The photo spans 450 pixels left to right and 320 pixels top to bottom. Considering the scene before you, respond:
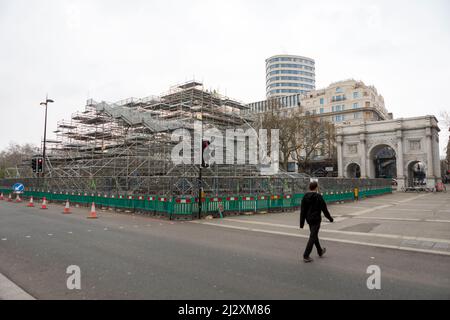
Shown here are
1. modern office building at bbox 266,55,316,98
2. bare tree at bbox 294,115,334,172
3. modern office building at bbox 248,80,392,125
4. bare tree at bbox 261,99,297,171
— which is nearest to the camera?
bare tree at bbox 261,99,297,171

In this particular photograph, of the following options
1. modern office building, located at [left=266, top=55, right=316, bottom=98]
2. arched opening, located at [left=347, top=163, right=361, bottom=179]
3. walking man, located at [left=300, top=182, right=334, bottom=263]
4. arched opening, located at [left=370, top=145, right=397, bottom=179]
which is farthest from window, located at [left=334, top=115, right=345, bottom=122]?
walking man, located at [left=300, top=182, right=334, bottom=263]

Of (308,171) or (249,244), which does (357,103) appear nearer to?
(308,171)

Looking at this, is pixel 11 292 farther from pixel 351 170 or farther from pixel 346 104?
pixel 346 104

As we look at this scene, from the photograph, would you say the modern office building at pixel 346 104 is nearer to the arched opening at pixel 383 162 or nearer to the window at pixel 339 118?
the window at pixel 339 118

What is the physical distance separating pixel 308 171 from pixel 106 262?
223ft

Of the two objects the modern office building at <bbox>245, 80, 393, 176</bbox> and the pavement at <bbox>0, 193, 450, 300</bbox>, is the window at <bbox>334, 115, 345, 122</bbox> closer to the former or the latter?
the modern office building at <bbox>245, 80, 393, 176</bbox>

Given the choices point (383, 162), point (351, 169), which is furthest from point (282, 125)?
point (383, 162)

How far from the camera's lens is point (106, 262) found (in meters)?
6.70

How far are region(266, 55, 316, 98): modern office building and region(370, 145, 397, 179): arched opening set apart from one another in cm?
6023

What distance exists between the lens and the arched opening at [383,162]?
2356 inches

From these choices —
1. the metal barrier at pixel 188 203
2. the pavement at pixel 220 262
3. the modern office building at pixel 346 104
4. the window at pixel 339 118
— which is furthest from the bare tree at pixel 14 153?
the pavement at pixel 220 262

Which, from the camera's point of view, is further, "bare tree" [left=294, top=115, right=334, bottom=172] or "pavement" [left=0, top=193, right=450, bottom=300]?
"bare tree" [left=294, top=115, right=334, bottom=172]

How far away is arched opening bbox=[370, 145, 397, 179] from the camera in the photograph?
2356 inches

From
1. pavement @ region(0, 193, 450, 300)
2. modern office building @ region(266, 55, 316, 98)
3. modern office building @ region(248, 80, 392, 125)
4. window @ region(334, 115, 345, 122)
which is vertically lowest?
pavement @ region(0, 193, 450, 300)
